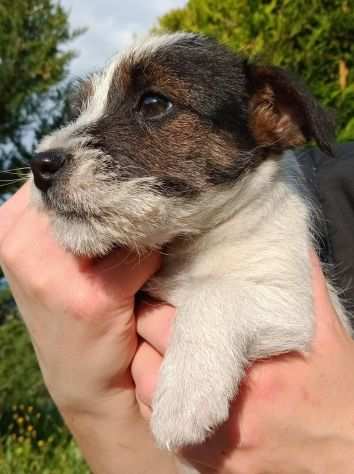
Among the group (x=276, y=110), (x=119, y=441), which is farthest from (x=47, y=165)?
(x=119, y=441)

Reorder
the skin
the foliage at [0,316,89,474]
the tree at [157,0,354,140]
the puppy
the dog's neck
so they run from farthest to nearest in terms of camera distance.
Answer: the foliage at [0,316,89,474]
the tree at [157,0,354,140]
the dog's neck
the skin
the puppy

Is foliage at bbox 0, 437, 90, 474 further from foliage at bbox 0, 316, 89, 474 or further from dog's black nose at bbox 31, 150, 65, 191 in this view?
dog's black nose at bbox 31, 150, 65, 191

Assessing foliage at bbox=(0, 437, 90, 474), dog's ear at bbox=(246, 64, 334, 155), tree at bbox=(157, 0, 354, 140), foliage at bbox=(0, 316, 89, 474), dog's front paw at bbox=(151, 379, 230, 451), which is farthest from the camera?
foliage at bbox=(0, 316, 89, 474)

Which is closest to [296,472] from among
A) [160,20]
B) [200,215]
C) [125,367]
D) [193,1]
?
[125,367]

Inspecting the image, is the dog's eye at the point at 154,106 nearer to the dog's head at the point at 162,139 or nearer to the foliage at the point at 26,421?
the dog's head at the point at 162,139

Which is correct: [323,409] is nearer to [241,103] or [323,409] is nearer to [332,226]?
[332,226]

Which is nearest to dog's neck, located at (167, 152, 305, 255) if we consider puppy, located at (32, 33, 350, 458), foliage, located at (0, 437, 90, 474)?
puppy, located at (32, 33, 350, 458)
